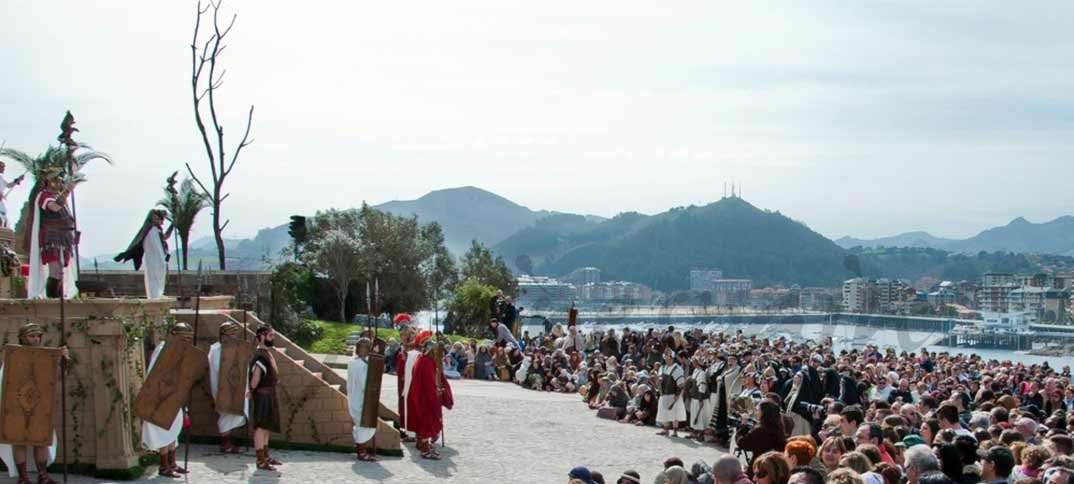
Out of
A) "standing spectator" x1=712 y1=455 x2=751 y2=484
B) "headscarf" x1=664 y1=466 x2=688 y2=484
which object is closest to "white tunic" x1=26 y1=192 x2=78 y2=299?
"headscarf" x1=664 y1=466 x2=688 y2=484

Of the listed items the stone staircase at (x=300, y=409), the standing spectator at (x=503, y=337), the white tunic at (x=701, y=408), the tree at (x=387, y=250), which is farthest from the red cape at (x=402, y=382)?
the tree at (x=387, y=250)

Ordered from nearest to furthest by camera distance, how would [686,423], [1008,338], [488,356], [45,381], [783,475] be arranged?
[783,475] → [45,381] → [686,423] → [488,356] → [1008,338]

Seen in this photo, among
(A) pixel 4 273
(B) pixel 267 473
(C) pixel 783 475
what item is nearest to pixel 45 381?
(B) pixel 267 473

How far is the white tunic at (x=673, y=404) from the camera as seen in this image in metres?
17.0

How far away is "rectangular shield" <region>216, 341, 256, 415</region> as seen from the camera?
481 inches

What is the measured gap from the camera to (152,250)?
44.2ft

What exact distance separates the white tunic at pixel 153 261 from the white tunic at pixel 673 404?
827 centimetres

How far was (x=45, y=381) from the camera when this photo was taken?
10.0 m

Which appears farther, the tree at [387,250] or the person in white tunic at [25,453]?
the tree at [387,250]

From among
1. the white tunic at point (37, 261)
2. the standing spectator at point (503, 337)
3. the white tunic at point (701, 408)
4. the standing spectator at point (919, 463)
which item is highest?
the white tunic at point (37, 261)

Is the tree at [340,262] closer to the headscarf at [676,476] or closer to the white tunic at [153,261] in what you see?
the white tunic at [153,261]

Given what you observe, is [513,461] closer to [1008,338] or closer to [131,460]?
[131,460]

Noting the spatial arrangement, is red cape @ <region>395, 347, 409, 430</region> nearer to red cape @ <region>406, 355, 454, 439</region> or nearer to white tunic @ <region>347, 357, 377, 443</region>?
red cape @ <region>406, 355, 454, 439</region>

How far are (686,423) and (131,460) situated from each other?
9.46m
